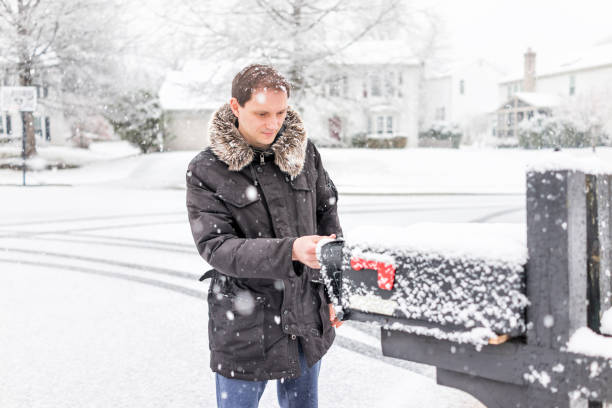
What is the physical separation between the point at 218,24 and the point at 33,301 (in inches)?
737

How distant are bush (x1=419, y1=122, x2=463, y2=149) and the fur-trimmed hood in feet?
127

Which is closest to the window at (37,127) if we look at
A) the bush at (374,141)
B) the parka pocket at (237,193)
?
the bush at (374,141)

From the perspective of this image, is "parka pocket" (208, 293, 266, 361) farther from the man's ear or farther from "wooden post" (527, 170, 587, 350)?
"wooden post" (527, 170, 587, 350)

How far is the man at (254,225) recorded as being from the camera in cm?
201

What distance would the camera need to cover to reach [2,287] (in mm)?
6617

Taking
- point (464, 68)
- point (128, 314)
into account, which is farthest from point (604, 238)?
point (464, 68)

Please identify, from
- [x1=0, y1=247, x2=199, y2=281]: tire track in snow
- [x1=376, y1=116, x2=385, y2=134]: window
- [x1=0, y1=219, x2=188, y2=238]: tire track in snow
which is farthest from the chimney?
[x1=0, y1=247, x2=199, y2=281]: tire track in snow

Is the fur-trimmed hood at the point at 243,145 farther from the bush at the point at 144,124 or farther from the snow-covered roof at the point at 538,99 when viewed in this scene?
the snow-covered roof at the point at 538,99

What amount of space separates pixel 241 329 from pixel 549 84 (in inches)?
2218

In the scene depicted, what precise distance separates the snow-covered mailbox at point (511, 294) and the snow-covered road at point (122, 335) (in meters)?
2.35

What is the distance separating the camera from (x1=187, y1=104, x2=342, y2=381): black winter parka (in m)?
2.04

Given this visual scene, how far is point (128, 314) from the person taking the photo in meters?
5.49

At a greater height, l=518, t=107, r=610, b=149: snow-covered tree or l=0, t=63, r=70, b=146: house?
l=0, t=63, r=70, b=146: house

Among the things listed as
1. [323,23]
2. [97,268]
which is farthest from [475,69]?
[97,268]
